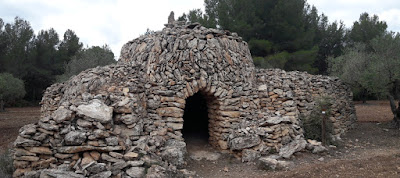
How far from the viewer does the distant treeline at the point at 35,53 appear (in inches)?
801

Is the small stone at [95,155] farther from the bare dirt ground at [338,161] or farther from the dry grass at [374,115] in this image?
the dry grass at [374,115]

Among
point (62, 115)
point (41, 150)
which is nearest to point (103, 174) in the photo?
point (41, 150)

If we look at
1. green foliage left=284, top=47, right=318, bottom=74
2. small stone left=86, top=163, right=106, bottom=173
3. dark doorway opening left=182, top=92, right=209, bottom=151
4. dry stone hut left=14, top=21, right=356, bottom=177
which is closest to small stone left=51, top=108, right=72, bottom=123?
dry stone hut left=14, top=21, right=356, bottom=177

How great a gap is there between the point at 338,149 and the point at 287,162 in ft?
7.85

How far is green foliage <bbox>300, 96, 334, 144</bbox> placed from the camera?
8.03 metres

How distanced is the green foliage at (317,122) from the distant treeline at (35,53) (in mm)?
13786

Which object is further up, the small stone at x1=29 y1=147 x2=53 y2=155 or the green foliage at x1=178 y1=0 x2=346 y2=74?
the green foliage at x1=178 y1=0 x2=346 y2=74

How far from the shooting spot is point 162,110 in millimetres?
6941

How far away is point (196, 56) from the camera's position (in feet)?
24.5

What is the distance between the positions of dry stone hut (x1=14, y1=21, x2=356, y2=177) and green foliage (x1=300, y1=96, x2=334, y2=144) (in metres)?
0.34

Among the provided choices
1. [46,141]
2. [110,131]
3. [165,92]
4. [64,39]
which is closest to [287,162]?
[165,92]

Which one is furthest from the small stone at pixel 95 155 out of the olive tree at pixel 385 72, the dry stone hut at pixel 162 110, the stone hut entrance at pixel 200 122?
the olive tree at pixel 385 72

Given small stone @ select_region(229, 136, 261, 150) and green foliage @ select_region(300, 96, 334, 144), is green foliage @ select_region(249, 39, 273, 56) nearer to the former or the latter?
green foliage @ select_region(300, 96, 334, 144)

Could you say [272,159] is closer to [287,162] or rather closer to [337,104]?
→ [287,162]
